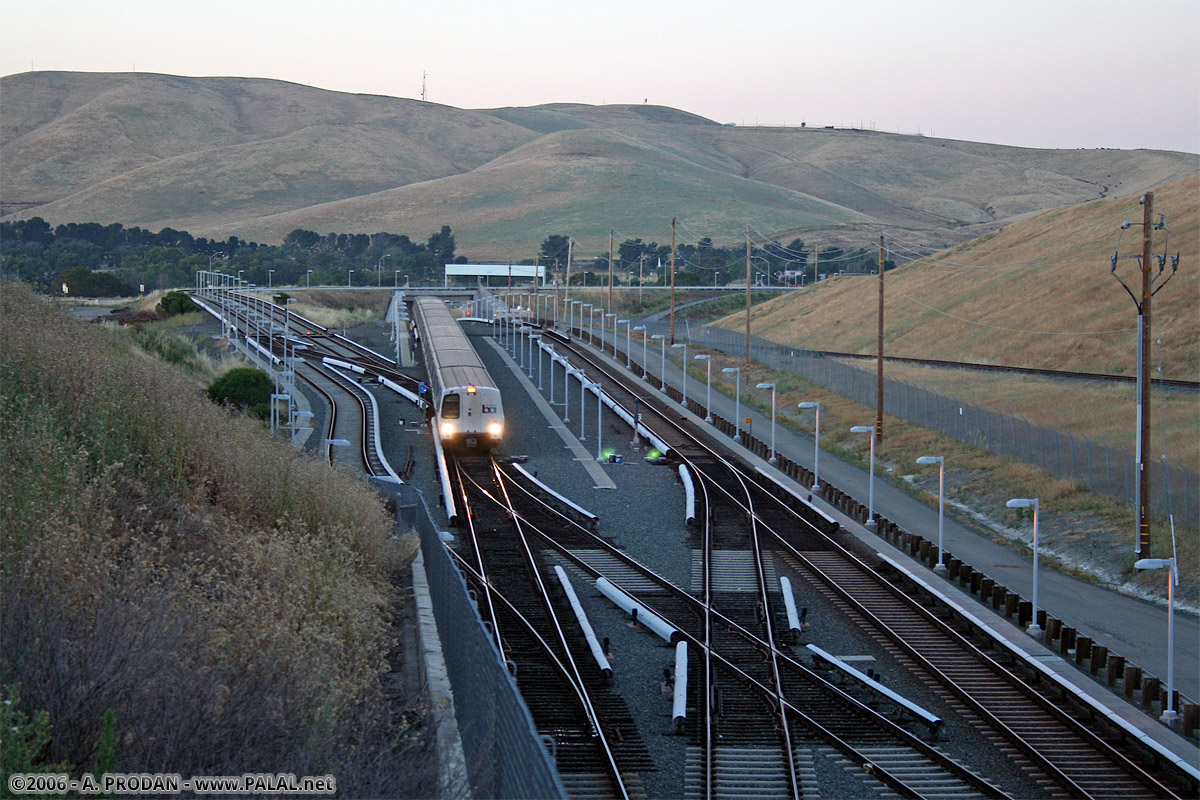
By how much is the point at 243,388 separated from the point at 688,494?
22.0m

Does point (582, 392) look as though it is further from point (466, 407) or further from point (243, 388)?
point (243, 388)

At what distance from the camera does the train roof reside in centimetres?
3981

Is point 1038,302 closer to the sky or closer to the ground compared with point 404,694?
closer to the sky

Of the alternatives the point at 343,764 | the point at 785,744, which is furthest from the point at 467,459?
the point at 343,764

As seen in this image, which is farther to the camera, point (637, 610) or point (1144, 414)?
point (1144, 414)

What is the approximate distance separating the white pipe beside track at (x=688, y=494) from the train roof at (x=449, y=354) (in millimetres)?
7832

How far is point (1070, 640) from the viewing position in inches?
768

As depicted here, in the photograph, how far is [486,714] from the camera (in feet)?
30.3

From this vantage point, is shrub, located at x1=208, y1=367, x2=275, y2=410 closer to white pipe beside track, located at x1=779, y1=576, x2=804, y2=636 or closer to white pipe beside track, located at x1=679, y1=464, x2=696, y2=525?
white pipe beside track, located at x1=679, y1=464, x2=696, y2=525

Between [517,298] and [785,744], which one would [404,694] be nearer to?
[785,744]

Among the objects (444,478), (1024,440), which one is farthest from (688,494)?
(1024,440)

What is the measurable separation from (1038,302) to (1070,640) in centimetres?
5555

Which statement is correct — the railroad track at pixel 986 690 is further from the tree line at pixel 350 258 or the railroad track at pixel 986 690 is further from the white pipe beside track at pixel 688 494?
the tree line at pixel 350 258

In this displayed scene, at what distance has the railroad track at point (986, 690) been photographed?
45.9 ft
